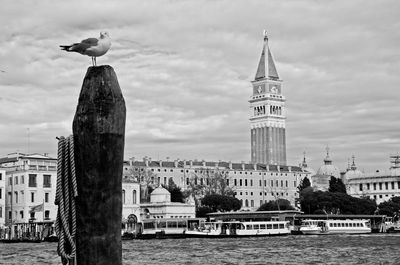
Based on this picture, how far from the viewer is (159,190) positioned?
9656 centimetres

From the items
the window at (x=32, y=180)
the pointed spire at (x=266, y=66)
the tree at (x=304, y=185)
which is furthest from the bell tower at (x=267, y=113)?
the window at (x=32, y=180)

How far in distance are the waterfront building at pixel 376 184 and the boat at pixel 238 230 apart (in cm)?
7101

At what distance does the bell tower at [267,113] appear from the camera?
173m

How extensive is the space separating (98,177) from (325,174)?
6533 inches

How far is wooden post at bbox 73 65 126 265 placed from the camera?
6293 mm

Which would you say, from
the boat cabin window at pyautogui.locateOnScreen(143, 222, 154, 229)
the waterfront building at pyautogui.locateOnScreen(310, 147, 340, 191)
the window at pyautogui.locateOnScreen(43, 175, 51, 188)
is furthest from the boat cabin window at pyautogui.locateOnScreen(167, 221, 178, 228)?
the waterfront building at pyautogui.locateOnScreen(310, 147, 340, 191)

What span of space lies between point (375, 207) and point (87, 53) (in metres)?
111

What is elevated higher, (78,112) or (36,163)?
(36,163)

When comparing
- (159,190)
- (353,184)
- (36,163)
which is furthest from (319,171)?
(36,163)

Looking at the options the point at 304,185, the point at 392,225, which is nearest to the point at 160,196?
the point at 392,225

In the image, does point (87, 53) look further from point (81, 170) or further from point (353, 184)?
point (353, 184)

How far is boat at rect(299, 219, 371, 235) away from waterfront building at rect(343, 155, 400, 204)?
6031cm

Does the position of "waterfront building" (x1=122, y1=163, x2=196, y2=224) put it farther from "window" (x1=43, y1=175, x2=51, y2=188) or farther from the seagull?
the seagull

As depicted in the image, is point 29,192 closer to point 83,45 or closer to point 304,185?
point 304,185
